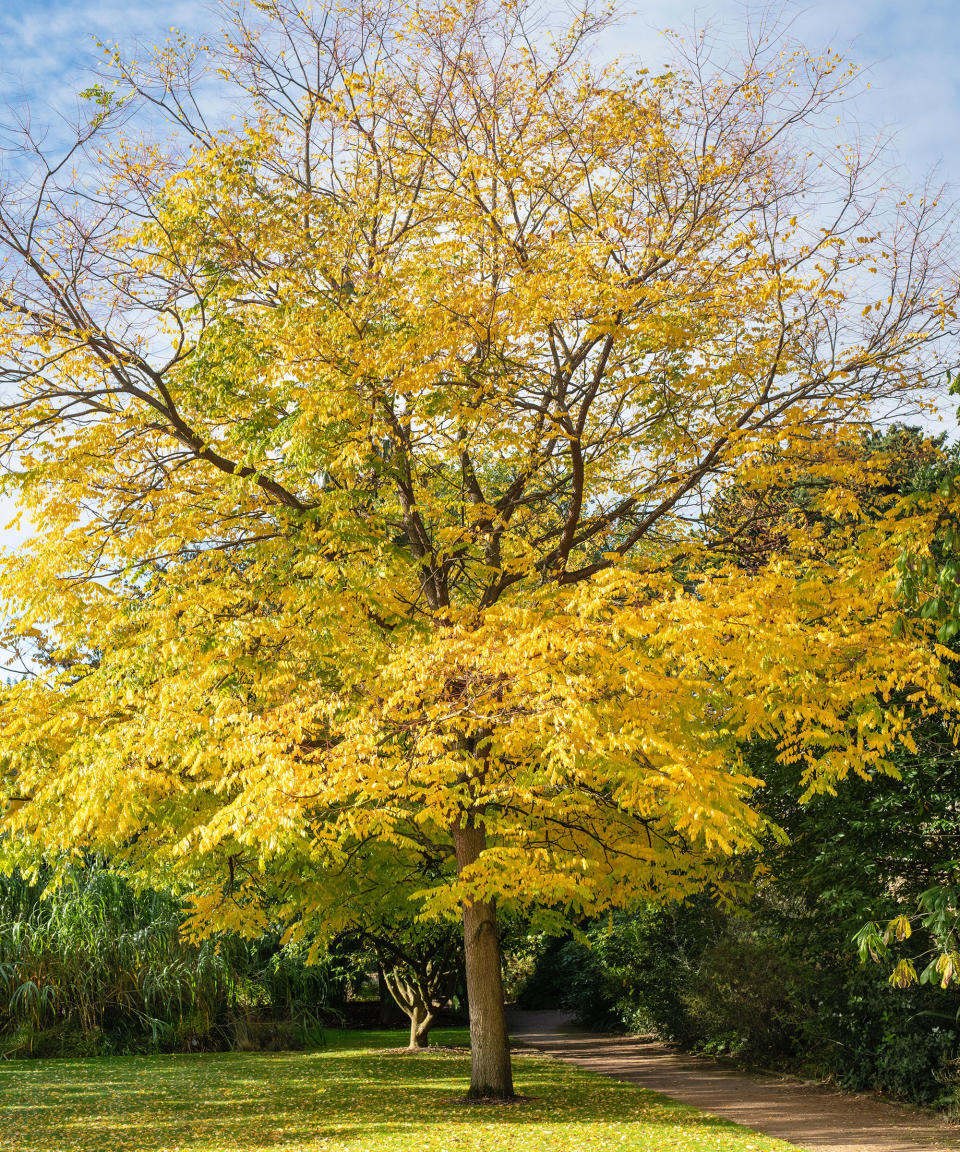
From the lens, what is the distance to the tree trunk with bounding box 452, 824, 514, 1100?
1107 centimetres

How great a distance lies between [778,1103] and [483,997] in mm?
4055

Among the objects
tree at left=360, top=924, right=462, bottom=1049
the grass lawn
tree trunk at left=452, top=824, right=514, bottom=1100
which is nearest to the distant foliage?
the grass lawn

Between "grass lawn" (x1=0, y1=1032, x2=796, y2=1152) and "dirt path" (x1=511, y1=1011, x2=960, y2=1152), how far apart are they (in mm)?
674

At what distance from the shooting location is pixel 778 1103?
11.9 metres

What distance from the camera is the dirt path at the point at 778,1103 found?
31.9 ft

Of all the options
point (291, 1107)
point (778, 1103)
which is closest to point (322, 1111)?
point (291, 1107)

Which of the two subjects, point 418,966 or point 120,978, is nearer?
point 120,978

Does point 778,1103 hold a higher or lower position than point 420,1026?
lower

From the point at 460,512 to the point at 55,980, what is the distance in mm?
10300

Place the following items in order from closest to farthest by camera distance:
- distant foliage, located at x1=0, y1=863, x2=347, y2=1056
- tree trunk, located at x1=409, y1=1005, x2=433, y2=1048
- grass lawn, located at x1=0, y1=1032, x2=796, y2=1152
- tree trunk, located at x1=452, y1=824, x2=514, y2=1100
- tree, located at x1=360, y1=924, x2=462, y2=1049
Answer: grass lawn, located at x1=0, y1=1032, x2=796, y2=1152, tree trunk, located at x1=452, y1=824, x2=514, y2=1100, distant foliage, located at x1=0, y1=863, x2=347, y2=1056, tree, located at x1=360, y1=924, x2=462, y2=1049, tree trunk, located at x1=409, y1=1005, x2=433, y2=1048

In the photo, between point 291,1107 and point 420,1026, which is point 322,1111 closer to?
point 291,1107

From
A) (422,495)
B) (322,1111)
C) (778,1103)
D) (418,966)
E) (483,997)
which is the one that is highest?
(422,495)

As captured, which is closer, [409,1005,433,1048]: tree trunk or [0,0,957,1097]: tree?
[0,0,957,1097]: tree

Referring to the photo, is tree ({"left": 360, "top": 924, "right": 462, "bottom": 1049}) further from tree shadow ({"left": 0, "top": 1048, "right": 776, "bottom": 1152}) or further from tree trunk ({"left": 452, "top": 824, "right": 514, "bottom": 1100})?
tree trunk ({"left": 452, "top": 824, "right": 514, "bottom": 1100})
